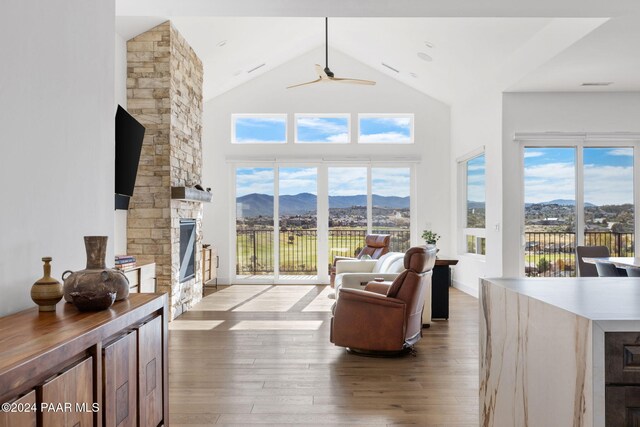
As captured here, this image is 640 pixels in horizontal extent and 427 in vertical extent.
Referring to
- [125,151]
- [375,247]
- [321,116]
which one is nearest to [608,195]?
[375,247]

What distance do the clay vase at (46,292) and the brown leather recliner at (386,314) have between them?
267 cm

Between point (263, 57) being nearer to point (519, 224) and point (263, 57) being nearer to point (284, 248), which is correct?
point (284, 248)

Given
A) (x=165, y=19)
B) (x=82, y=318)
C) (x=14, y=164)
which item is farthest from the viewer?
(x=165, y=19)

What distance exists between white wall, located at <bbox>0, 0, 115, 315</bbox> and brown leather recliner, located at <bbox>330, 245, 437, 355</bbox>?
7.05 feet

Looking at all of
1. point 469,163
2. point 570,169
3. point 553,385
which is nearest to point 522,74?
point 570,169

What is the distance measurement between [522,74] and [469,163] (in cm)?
253

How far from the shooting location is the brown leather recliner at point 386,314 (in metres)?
4.09

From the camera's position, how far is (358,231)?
909cm

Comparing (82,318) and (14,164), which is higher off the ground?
(14,164)

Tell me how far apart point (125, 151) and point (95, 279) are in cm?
135

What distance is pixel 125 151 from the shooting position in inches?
122

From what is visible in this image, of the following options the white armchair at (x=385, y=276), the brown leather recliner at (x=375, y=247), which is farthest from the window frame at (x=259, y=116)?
the white armchair at (x=385, y=276)

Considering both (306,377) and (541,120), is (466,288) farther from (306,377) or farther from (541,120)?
(306,377)
